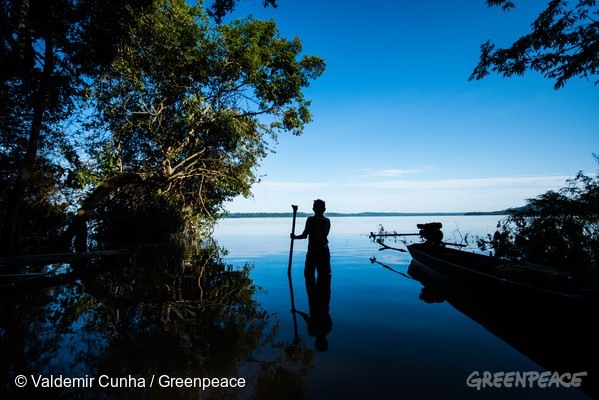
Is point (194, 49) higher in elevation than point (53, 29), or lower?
higher

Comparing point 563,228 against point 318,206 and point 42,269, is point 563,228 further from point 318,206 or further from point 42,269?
point 42,269

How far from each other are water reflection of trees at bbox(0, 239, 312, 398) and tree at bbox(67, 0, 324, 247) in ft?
33.2

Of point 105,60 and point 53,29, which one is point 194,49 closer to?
point 105,60

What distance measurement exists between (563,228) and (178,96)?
21473 mm

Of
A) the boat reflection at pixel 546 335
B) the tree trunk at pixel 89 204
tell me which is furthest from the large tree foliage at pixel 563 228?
the tree trunk at pixel 89 204

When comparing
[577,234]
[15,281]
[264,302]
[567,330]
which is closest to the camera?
[567,330]

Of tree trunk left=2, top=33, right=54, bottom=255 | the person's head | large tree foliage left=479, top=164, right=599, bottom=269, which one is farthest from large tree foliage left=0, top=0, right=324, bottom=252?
large tree foliage left=479, top=164, right=599, bottom=269

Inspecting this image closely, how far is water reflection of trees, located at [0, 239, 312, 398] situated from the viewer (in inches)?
119

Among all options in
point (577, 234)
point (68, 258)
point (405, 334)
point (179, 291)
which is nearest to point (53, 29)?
point (68, 258)

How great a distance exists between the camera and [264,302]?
20.7 feet

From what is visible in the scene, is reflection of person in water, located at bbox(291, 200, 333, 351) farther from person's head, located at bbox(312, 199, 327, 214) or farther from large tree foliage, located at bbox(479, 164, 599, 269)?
large tree foliage, located at bbox(479, 164, 599, 269)

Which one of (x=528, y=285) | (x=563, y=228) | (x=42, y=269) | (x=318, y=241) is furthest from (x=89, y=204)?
(x=563, y=228)

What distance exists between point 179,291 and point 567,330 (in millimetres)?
7723

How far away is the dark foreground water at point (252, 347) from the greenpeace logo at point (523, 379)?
0.07 feet
